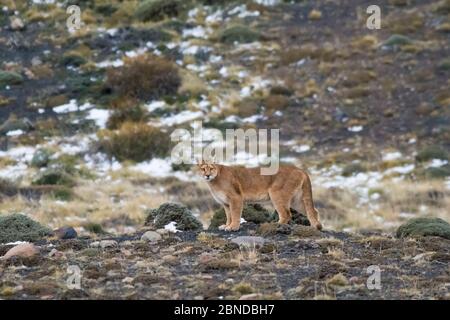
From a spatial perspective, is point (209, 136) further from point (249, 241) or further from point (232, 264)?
point (232, 264)

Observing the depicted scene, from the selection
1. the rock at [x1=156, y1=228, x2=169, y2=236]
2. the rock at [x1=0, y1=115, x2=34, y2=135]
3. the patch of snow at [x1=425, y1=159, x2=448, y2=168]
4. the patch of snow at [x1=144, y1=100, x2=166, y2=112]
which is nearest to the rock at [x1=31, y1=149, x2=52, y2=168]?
the rock at [x1=0, y1=115, x2=34, y2=135]

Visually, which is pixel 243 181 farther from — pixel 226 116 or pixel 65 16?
pixel 65 16

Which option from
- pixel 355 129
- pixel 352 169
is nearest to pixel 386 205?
pixel 352 169

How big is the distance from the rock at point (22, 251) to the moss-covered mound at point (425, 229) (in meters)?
5.81

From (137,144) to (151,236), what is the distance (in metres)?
16.6

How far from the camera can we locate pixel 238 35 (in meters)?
39.3

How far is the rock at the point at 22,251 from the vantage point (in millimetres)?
11195

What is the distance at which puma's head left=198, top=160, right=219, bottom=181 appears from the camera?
1299cm

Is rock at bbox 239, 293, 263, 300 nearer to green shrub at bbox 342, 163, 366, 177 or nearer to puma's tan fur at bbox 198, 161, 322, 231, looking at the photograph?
puma's tan fur at bbox 198, 161, 322, 231

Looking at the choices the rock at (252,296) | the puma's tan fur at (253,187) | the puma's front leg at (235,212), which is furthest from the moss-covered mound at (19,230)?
the rock at (252,296)

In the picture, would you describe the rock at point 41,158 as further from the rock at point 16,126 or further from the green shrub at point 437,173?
the green shrub at point 437,173

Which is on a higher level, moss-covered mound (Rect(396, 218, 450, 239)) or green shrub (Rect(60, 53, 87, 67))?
green shrub (Rect(60, 53, 87, 67))

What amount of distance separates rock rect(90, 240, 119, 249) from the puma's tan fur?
6.00 feet

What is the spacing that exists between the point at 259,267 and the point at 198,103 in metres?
22.9
